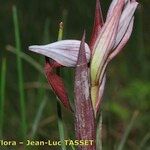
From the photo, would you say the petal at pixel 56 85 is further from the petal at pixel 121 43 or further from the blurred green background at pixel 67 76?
the blurred green background at pixel 67 76

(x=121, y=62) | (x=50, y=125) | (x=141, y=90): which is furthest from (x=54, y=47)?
(x=121, y=62)

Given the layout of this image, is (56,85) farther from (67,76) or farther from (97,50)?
(67,76)

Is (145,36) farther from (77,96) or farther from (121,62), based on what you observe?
(77,96)

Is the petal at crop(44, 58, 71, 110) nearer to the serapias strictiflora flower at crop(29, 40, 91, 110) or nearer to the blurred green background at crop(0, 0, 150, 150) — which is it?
the serapias strictiflora flower at crop(29, 40, 91, 110)

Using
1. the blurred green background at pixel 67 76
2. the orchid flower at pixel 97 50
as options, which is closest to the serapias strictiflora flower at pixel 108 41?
the orchid flower at pixel 97 50

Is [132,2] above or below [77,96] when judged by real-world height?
above

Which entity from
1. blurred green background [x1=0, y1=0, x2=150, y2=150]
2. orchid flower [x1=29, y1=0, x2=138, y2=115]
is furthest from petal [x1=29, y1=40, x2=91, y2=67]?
blurred green background [x1=0, y1=0, x2=150, y2=150]

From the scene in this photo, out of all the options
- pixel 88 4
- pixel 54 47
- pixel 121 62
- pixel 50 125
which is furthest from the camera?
pixel 88 4
